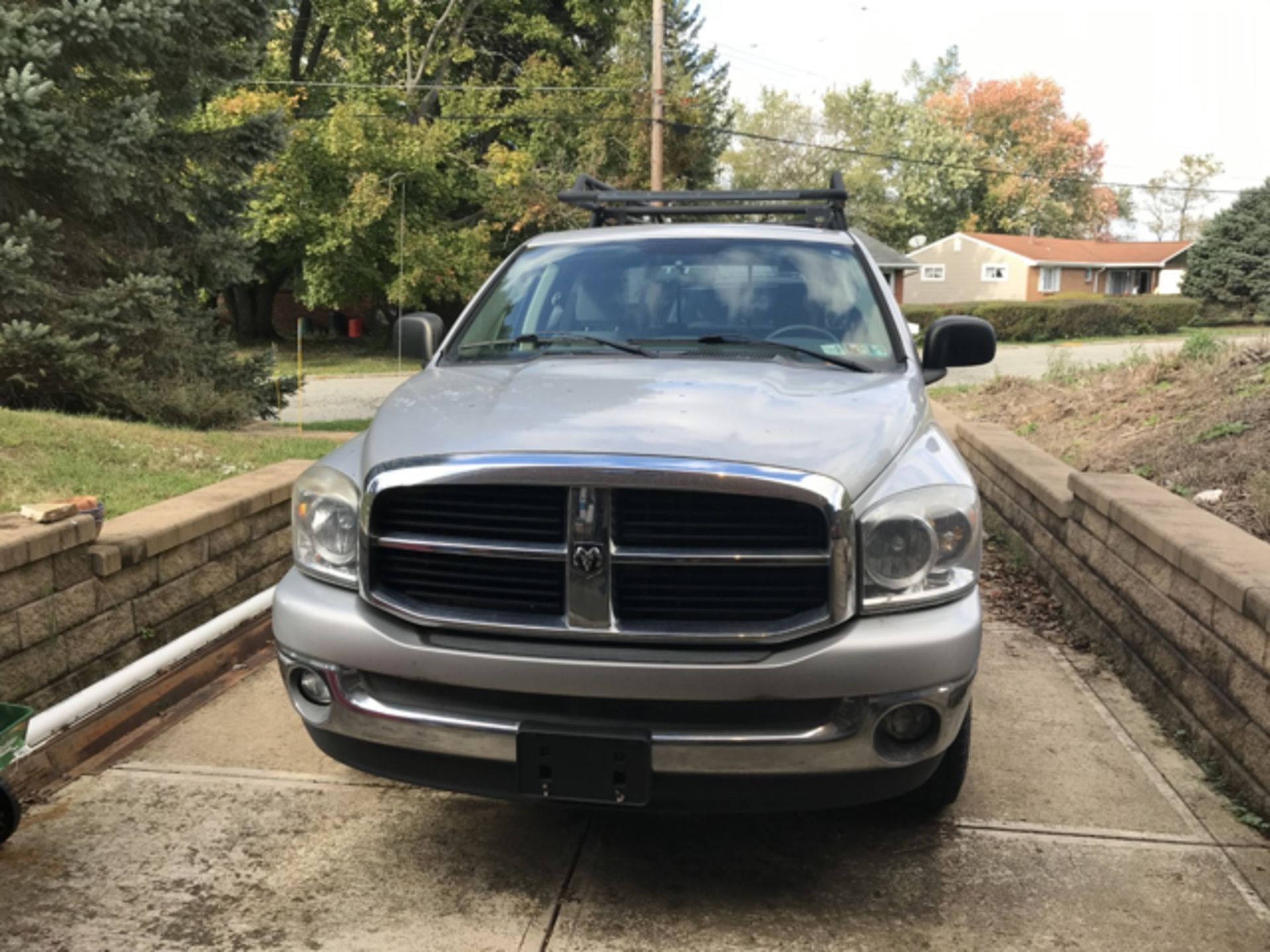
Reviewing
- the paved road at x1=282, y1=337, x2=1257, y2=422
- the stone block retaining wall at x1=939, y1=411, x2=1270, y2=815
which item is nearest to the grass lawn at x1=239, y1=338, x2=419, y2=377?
the paved road at x1=282, y1=337, x2=1257, y2=422

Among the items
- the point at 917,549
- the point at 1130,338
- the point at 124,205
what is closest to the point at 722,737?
the point at 917,549

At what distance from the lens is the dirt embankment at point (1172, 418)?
6281 millimetres

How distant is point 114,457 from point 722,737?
5344mm

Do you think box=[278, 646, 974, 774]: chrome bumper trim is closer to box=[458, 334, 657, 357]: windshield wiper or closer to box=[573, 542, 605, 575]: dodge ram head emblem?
box=[573, 542, 605, 575]: dodge ram head emblem

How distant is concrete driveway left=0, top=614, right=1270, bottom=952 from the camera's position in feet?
9.64

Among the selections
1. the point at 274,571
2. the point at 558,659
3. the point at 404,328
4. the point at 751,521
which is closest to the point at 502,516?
the point at 558,659

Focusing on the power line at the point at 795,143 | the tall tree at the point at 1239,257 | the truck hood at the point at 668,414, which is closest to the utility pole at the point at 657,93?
the power line at the point at 795,143

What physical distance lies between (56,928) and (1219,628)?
3659mm

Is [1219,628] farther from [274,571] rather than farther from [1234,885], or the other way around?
[274,571]

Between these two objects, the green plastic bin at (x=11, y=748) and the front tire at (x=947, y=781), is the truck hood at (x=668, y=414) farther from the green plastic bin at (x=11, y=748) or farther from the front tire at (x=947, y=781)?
the green plastic bin at (x=11, y=748)

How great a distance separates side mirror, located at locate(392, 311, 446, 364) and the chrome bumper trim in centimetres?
200

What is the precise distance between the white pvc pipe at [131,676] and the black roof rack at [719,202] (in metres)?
2.51

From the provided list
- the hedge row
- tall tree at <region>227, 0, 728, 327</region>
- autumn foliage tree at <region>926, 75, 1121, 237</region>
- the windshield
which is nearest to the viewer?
the windshield

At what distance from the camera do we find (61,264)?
9.50 metres
